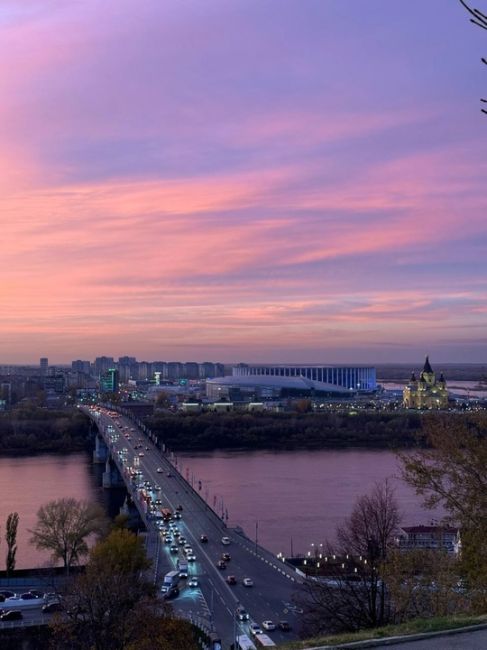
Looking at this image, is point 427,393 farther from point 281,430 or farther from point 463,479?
point 463,479

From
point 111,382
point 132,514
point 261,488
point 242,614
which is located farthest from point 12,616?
point 111,382

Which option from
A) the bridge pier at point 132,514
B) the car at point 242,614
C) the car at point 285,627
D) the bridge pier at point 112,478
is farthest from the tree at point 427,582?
the bridge pier at point 112,478

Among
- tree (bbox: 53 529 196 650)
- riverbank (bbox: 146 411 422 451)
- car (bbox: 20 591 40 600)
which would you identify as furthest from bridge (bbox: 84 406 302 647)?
riverbank (bbox: 146 411 422 451)

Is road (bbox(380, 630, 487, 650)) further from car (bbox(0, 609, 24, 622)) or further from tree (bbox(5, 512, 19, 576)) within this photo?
tree (bbox(5, 512, 19, 576))

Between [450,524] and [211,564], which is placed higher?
[450,524]

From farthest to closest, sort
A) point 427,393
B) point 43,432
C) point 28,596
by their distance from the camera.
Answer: point 427,393, point 43,432, point 28,596

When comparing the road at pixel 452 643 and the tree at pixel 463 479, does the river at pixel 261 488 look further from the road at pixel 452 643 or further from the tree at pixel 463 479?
the road at pixel 452 643

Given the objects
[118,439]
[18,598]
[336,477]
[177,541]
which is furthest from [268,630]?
[118,439]
